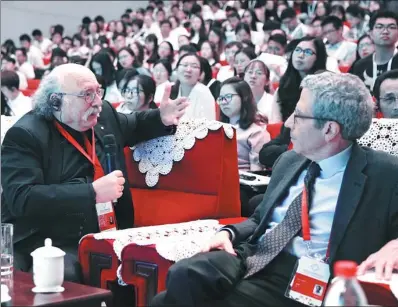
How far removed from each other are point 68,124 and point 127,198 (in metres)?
0.37

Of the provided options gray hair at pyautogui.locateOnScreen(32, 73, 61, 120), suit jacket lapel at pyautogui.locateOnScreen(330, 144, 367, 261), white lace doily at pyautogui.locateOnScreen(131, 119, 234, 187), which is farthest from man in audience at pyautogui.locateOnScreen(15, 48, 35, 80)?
suit jacket lapel at pyautogui.locateOnScreen(330, 144, 367, 261)

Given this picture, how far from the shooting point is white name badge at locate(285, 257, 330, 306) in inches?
88.4

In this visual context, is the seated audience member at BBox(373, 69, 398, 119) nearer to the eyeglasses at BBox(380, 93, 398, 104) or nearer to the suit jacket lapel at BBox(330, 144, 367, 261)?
the eyeglasses at BBox(380, 93, 398, 104)

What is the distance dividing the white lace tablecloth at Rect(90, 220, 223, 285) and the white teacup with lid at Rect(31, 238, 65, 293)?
0.39m

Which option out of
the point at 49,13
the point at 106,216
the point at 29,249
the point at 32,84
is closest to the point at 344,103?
the point at 106,216

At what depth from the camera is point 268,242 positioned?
7.95ft

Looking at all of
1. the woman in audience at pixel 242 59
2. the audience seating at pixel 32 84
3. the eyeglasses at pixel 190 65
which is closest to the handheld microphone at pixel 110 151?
the eyeglasses at pixel 190 65

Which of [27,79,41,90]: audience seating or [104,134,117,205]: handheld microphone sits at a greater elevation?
[27,79,41,90]: audience seating

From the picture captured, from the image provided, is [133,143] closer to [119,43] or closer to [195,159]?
[195,159]

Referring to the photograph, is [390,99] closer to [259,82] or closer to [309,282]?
[309,282]

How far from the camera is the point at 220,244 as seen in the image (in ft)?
7.91

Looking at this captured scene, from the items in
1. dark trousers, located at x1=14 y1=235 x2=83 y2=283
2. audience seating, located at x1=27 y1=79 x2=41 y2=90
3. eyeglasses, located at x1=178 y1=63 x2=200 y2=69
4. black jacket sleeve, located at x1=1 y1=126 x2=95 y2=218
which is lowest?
dark trousers, located at x1=14 y1=235 x2=83 y2=283

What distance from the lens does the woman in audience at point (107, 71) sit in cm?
701

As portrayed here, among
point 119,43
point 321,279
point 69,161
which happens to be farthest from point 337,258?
point 119,43
